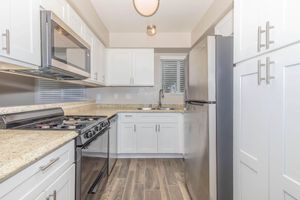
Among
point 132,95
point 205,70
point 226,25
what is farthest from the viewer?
point 132,95

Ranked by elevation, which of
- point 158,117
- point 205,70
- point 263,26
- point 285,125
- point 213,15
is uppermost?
point 213,15

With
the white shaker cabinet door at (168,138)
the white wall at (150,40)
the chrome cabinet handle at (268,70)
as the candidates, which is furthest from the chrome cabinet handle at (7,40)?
the white wall at (150,40)

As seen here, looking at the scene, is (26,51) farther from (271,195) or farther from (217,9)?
(217,9)

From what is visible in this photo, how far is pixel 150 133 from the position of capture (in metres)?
4.49

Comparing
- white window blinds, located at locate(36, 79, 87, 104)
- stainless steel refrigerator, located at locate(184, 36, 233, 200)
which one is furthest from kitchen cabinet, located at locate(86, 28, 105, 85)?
stainless steel refrigerator, located at locate(184, 36, 233, 200)

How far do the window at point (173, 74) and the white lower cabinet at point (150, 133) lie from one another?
1.00 meters

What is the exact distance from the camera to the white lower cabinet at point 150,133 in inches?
176

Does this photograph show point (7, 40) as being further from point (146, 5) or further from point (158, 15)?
point (158, 15)

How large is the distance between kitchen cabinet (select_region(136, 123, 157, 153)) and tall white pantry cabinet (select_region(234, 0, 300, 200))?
285cm

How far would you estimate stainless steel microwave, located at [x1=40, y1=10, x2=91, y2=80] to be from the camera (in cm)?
179

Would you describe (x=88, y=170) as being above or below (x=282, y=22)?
below

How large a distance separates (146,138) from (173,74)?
1.64m

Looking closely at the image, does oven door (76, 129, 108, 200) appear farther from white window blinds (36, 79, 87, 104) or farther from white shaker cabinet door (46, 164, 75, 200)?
white window blinds (36, 79, 87, 104)

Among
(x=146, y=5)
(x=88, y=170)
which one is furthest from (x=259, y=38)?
(x=88, y=170)
